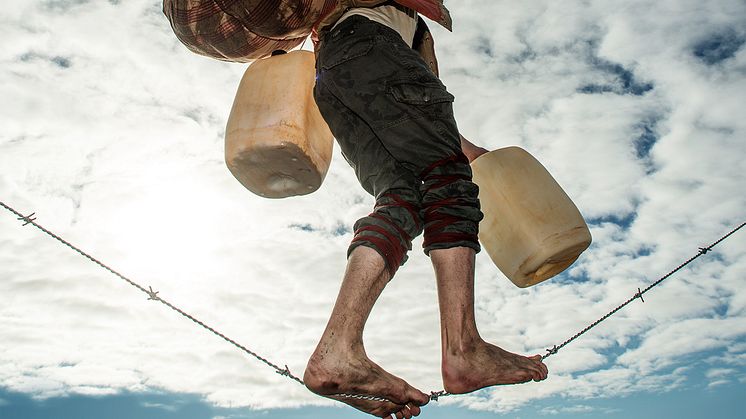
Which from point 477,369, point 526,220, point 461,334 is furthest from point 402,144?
point 526,220

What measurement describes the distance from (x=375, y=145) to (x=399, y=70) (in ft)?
1.01

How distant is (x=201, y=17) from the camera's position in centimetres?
256

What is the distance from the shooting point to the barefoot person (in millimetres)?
1810

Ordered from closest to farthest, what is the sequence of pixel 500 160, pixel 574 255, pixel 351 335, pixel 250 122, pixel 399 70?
pixel 351 335 < pixel 399 70 < pixel 250 122 < pixel 574 255 < pixel 500 160

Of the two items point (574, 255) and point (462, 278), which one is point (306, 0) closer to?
point (462, 278)

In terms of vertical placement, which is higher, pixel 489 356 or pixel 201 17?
pixel 201 17

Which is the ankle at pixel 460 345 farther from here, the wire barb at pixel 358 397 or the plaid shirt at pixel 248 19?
the plaid shirt at pixel 248 19

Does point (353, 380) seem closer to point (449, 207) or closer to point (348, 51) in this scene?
point (449, 207)

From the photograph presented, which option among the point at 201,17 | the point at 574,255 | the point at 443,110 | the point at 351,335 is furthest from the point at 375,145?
the point at 574,255

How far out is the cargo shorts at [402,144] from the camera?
79.6 inches

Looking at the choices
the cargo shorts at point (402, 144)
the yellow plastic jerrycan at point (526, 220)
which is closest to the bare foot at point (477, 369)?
the cargo shorts at point (402, 144)

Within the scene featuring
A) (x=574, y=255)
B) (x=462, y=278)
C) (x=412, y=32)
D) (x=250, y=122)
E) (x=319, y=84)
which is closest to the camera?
(x=462, y=278)

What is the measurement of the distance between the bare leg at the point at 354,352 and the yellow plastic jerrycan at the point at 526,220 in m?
1.15

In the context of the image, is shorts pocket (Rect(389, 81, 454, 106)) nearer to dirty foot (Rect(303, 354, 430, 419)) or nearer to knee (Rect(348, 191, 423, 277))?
knee (Rect(348, 191, 423, 277))
